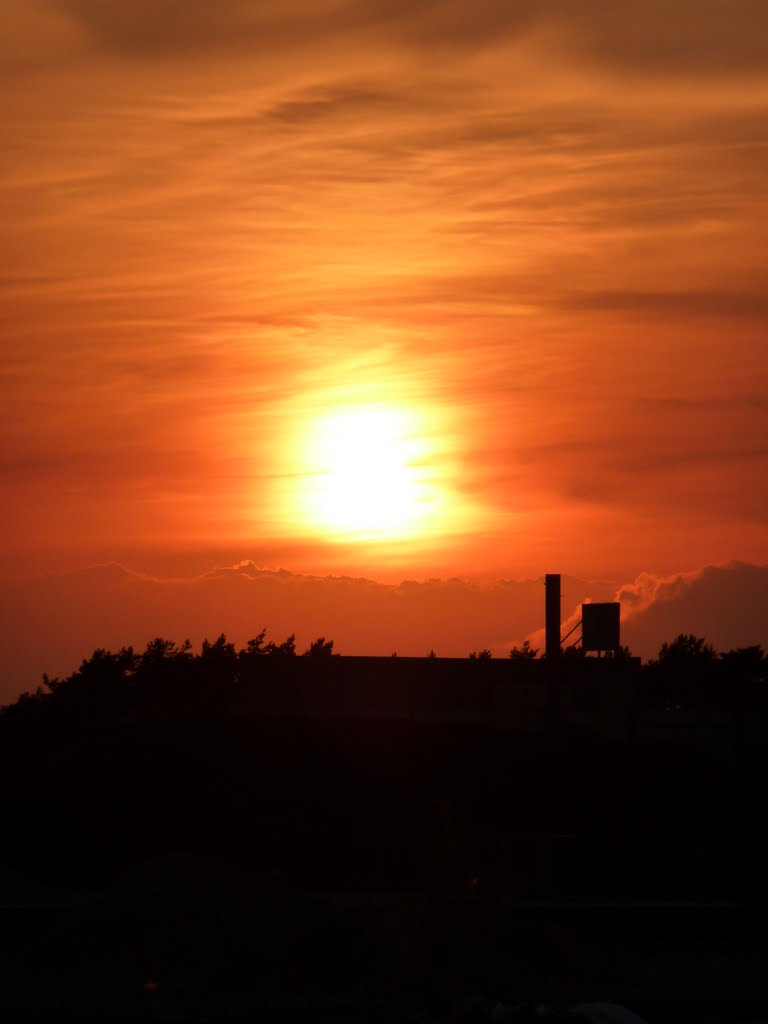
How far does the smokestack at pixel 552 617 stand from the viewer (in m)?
47.6

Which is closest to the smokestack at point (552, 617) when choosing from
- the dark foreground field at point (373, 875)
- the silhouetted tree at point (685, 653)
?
the dark foreground field at point (373, 875)

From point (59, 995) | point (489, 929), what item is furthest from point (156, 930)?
point (489, 929)

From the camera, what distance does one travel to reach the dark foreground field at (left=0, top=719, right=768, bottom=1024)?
16.4 m

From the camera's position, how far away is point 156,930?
18.8 metres

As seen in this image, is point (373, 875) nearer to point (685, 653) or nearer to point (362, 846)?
point (362, 846)

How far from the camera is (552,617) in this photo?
47.8 meters

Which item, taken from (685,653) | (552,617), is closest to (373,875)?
(552,617)

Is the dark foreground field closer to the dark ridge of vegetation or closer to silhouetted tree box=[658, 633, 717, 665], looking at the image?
the dark ridge of vegetation

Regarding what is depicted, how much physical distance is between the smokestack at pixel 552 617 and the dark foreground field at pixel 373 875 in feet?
10.0

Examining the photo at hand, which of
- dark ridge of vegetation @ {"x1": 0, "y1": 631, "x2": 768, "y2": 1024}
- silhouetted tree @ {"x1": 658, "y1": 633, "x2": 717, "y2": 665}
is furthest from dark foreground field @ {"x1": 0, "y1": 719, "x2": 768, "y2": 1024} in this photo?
silhouetted tree @ {"x1": 658, "y1": 633, "x2": 717, "y2": 665}

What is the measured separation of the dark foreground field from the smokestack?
305cm

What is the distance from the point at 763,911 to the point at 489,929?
6.59 metres

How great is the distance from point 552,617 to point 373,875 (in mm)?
17986

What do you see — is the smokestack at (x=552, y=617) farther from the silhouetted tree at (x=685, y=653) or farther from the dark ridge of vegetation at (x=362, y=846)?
the silhouetted tree at (x=685, y=653)
